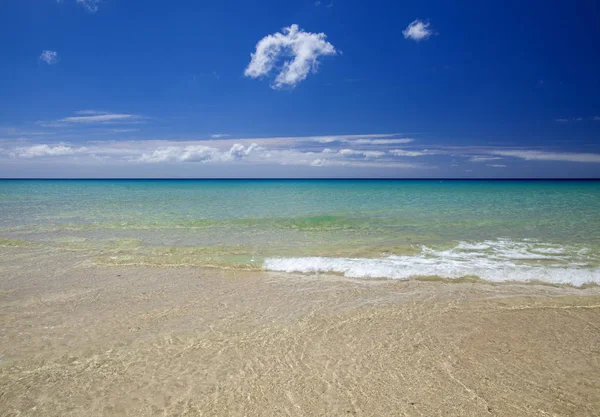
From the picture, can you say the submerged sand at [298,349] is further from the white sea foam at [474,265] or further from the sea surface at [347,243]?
the sea surface at [347,243]

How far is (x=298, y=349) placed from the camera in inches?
209

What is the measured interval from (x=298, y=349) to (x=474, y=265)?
23.3ft

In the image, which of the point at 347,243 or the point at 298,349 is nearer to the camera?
the point at 298,349

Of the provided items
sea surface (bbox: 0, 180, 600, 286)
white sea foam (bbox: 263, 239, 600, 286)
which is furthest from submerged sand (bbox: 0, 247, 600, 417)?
sea surface (bbox: 0, 180, 600, 286)

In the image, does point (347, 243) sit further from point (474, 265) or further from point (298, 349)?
point (298, 349)

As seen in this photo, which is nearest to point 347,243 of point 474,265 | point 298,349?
point 474,265

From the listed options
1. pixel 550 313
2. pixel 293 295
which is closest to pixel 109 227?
pixel 293 295

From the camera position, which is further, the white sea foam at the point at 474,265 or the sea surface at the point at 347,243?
the sea surface at the point at 347,243

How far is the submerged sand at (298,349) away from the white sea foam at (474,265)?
0.72 metres

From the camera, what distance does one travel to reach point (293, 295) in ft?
25.7


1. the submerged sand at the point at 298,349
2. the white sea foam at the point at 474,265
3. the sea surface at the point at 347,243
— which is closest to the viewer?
the submerged sand at the point at 298,349

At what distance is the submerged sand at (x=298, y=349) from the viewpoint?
13.3 ft

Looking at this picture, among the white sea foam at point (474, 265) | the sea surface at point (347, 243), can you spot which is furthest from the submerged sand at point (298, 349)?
the sea surface at point (347, 243)

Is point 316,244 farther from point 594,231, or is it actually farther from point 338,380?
point 594,231
